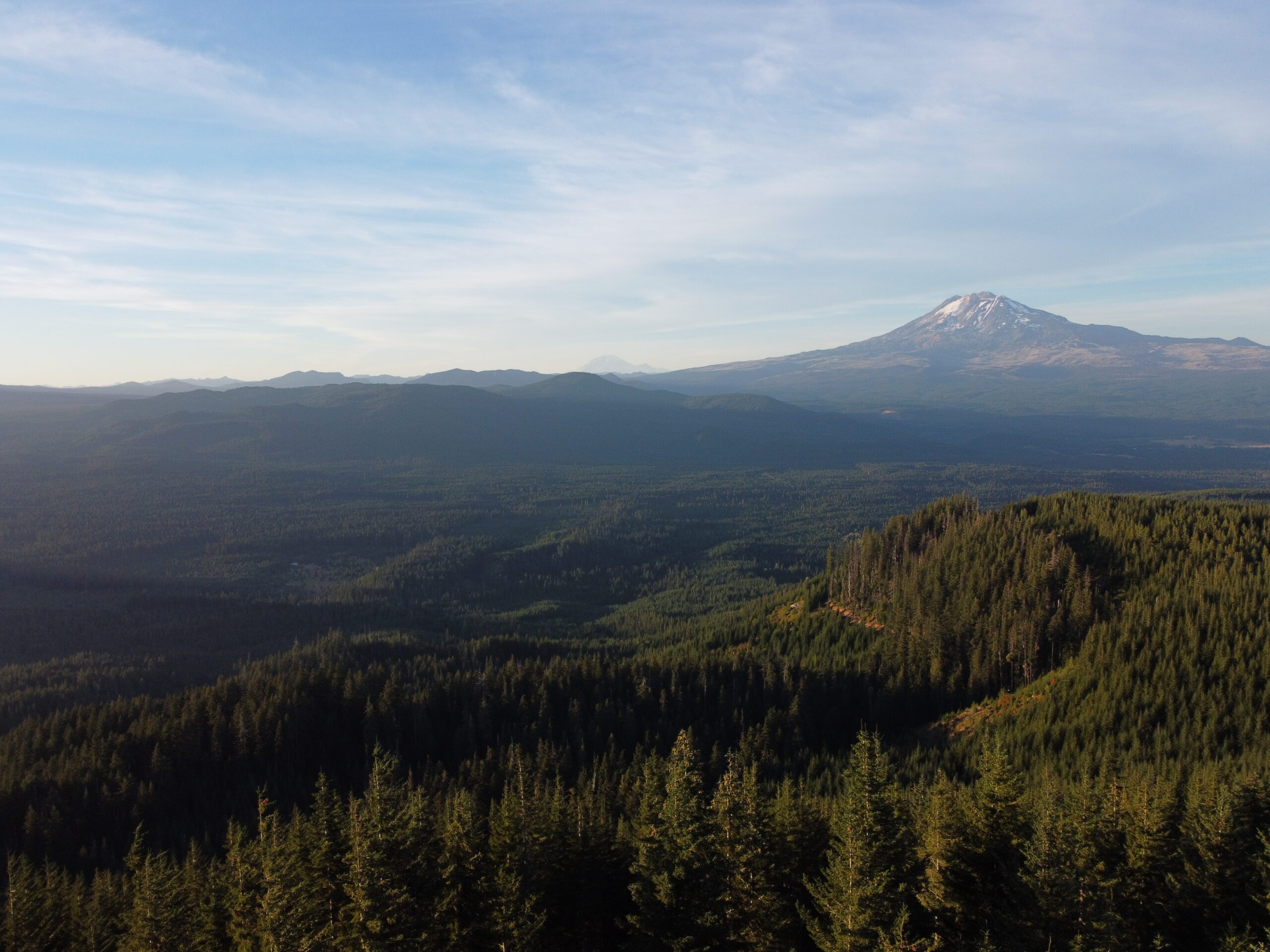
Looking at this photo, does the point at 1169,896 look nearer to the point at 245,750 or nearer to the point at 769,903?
the point at 769,903

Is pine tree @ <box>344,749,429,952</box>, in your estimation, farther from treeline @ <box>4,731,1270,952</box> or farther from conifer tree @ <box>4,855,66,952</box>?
conifer tree @ <box>4,855,66,952</box>

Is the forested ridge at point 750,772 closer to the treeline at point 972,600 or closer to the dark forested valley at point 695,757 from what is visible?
the dark forested valley at point 695,757

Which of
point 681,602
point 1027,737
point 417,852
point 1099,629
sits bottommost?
point 681,602

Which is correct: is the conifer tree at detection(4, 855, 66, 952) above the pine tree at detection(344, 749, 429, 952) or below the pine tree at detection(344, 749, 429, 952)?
below

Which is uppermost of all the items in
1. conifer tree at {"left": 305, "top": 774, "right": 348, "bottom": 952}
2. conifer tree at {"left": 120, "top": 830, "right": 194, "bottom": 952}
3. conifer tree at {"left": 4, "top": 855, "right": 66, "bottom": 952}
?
conifer tree at {"left": 305, "top": 774, "right": 348, "bottom": 952}

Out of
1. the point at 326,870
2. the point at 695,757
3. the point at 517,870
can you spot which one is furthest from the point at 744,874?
the point at 695,757

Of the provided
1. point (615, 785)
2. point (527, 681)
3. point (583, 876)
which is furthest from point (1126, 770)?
Answer: point (527, 681)

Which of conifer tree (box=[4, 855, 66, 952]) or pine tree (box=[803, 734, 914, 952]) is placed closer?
pine tree (box=[803, 734, 914, 952])

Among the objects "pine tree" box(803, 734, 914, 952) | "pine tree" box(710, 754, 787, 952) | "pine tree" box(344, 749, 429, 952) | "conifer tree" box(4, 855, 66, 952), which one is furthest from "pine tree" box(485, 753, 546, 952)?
"conifer tree" box(4, 855, 66, 952)
